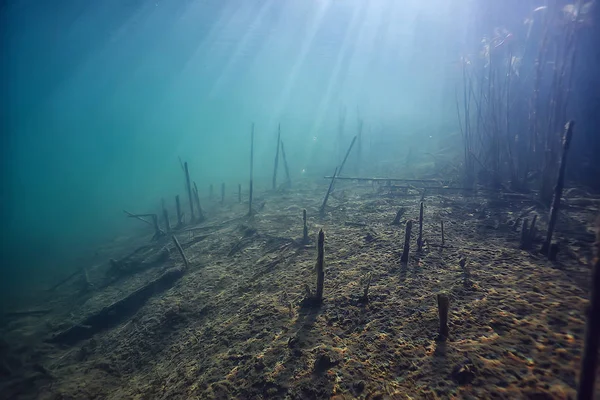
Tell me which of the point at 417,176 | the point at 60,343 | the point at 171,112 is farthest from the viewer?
the point at 171,112

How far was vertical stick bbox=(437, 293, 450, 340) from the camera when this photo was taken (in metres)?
3.44

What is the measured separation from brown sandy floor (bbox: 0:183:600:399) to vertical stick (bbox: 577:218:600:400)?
43.7 inches

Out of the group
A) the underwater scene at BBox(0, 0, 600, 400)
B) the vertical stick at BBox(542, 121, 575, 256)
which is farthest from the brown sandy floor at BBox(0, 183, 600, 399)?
the vertical stick at BBox(542, 121, 575, 256)

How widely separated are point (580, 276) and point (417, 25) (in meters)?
37.1

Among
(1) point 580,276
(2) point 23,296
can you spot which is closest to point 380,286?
(1) point 580,276

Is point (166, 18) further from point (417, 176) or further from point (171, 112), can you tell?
point (171, 112)

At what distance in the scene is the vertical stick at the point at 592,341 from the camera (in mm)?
1730

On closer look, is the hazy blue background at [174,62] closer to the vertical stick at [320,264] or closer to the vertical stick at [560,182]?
the vertical stick at [560,182]

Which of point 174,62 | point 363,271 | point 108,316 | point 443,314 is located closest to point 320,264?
point 363,271

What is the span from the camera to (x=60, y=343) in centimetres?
699

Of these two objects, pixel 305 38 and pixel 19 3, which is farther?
pixel 305 38

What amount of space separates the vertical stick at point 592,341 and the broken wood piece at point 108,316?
823cm

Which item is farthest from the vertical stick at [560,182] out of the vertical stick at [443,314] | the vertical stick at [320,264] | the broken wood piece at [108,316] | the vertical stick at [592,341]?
the broken wood piece at [108,316]

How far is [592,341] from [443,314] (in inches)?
72.0
